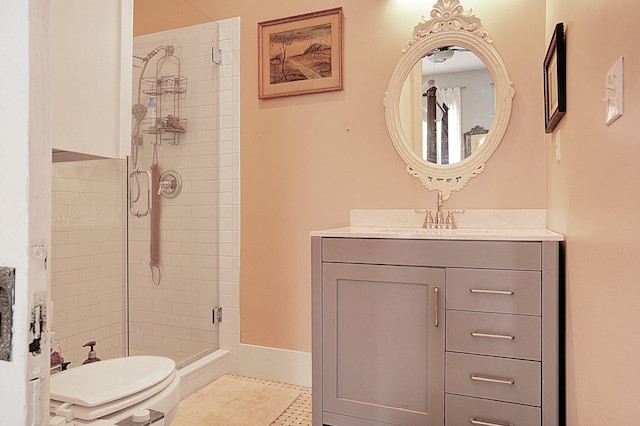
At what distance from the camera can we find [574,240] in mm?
1464

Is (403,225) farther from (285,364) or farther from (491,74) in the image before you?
(285,364)

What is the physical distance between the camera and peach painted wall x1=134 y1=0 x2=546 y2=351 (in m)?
2.24

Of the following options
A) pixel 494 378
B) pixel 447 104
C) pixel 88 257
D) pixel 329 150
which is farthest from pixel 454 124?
pixel 88 257

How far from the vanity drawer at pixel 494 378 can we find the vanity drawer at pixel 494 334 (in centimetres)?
3

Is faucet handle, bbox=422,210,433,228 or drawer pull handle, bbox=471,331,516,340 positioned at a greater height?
faucet handle, bbox=422,210,433,228

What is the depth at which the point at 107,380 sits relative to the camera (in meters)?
1.50

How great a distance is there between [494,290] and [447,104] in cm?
104

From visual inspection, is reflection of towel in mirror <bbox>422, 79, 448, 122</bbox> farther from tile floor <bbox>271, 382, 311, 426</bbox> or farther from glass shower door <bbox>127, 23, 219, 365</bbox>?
tile floor <bbox>271, 382, 311, 426</bbox>

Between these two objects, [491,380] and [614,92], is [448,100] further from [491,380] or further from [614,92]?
[614,92]

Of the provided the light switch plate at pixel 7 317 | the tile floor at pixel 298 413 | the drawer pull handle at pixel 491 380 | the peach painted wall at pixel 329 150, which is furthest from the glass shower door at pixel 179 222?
the light switch plate at pixel 7 317

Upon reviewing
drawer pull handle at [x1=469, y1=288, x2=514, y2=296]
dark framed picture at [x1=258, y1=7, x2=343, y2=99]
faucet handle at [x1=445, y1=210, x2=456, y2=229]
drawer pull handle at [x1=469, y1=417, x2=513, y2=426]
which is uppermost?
dark framed picture at [x1=258, y1=7, x2=343, y2=99]

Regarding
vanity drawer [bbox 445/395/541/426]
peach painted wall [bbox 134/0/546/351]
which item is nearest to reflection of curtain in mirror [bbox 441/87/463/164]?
peach painted wall [bbox 134/0/546/351]

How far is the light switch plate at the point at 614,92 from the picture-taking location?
884mm

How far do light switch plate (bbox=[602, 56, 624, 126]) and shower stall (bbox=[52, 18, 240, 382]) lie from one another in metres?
2.17
